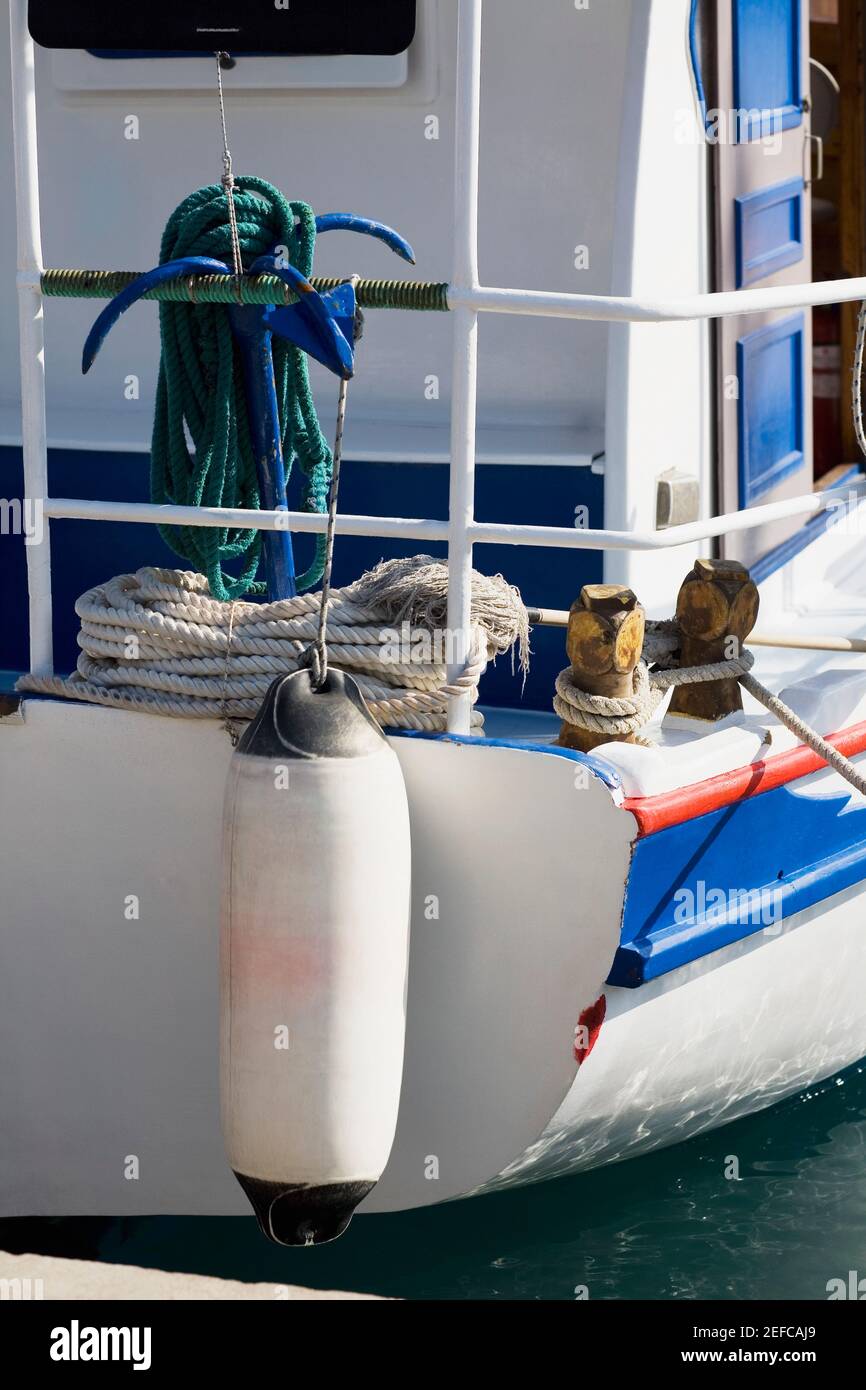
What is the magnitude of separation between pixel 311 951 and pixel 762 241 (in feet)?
8.14

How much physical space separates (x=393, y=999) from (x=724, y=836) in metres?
0.71

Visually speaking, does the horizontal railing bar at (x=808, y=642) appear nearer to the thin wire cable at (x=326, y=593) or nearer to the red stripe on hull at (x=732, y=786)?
the red stripe on hull at (x=732, y=786)

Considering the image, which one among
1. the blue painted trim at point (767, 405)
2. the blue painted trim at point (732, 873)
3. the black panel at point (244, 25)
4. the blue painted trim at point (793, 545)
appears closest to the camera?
the blue painted trim at point (732, 873)

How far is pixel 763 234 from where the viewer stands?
4.59 m

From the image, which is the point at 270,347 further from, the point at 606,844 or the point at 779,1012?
the point at 779,1012

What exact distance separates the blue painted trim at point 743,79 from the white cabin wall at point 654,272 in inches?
11.2

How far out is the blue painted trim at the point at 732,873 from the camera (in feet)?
10.4

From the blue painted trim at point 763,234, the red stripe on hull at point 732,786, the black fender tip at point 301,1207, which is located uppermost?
the blue painted trim at point 763,234

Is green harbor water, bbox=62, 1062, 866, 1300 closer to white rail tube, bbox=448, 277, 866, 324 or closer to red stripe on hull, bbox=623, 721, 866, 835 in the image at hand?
red stripe on hull, bbox=623, 721, 866, 835

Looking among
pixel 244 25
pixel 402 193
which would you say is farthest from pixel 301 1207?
pixel 402 193

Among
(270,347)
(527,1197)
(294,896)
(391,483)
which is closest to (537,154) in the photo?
(391,483)

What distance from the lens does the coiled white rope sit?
3209 mm

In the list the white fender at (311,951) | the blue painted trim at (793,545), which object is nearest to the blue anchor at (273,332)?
the white fender at (311,951)

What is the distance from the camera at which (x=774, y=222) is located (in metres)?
4.69
